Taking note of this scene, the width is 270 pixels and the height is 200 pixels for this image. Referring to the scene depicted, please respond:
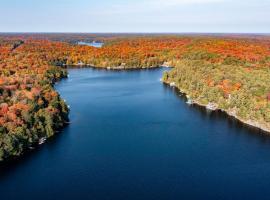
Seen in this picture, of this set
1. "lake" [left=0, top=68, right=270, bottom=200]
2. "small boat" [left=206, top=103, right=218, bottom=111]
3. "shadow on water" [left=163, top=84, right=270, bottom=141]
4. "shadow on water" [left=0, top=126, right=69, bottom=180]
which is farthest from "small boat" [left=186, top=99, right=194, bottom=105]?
"shadow on water" [left=0, top=126, right=69, bottom=180]

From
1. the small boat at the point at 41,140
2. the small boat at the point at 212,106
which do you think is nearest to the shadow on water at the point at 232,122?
the small boat at the point at 212,106

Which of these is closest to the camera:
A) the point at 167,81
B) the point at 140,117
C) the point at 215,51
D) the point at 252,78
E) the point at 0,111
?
the point at 0,111

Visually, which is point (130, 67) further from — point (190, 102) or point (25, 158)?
point (25, 158)

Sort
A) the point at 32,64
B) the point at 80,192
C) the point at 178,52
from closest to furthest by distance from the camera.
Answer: the point at 80,192 < the point at 32,64 < the point at 178,52

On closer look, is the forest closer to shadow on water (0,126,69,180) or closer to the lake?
shadow on water (0,126,69,180)

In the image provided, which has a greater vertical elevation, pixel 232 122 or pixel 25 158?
pixel 232 122

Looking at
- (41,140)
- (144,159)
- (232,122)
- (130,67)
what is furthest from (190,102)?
(130,67)

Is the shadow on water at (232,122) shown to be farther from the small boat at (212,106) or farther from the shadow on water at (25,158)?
the shadow on water at (25,158)

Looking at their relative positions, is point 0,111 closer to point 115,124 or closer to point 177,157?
point 115,124

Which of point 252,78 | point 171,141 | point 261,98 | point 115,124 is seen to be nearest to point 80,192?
point 171,141
